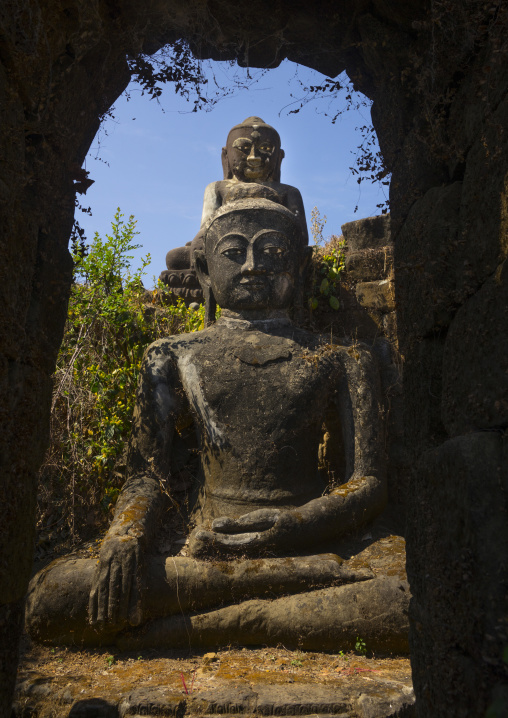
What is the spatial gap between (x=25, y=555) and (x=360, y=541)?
7.55ft

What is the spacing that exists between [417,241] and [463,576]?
1192 millimetres

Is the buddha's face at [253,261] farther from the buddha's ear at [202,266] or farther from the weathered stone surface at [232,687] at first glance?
the weathered stone surface at [232,687]

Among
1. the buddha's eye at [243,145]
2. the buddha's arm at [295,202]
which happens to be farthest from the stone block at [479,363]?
the buddha's eye at [243,145]

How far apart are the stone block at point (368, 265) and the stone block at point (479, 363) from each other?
3308 millimetres

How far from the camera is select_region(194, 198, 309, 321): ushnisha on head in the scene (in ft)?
14.3

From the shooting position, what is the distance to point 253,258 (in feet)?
14.3

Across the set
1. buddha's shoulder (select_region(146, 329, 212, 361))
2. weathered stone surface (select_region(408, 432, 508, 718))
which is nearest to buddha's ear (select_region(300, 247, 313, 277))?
buddha's shoulder (select_region(146, 329, 212, 361))

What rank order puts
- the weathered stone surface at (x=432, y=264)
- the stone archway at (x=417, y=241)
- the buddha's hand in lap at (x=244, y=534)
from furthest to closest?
the buddha's hand in lap at (x=244, y=534) < the weathered stone surface at (x=432, y=264) < the stone archway at (x=417, y=241)

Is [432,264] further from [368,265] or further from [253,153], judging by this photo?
[253,153]

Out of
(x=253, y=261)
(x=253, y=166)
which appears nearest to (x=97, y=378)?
(x=253, y=261)

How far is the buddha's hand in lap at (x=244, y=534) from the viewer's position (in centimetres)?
353

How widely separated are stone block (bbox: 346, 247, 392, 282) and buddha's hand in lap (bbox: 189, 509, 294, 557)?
2.37 meters

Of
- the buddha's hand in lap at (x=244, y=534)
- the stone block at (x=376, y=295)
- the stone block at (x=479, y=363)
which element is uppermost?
the stone block at (x=376, y=295)

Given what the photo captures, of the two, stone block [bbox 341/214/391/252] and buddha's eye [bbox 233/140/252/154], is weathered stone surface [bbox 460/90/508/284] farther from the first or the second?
buddha's eye [bbox 233/140/252/154]
